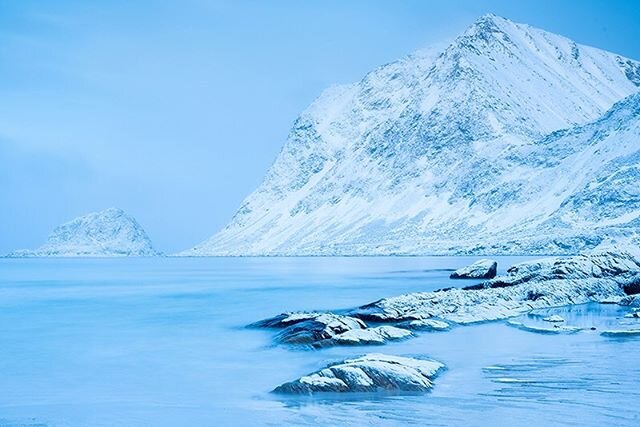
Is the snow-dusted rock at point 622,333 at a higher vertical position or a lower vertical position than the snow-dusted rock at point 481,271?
lower

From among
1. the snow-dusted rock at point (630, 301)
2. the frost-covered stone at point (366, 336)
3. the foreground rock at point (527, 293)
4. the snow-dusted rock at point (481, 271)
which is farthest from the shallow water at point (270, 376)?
the snow-dusted rock at point (481, 271)

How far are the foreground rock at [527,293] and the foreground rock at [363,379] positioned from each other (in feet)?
51.4

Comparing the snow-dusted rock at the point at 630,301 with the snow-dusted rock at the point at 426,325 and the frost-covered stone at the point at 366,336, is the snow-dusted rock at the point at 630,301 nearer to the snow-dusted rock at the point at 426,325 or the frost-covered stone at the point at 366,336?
the snow-dusted rock at the point at 426,325

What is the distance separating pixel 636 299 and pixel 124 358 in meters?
30.0

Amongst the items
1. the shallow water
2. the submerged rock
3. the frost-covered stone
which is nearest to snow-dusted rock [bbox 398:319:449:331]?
the shallow water

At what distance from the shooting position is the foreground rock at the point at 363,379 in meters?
20.4

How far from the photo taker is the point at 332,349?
28.6 m

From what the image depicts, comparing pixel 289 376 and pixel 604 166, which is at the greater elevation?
pixel 604 166

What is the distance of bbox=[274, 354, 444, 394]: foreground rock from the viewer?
20391 millimetres

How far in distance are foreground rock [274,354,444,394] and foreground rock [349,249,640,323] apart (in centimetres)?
1568

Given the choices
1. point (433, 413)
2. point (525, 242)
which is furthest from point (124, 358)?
point (525, 242)

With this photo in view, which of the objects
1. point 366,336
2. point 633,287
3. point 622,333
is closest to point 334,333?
point 366,336

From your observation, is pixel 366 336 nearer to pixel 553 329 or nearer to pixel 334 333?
pixel 334 333

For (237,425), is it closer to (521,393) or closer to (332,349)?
(521,393)
